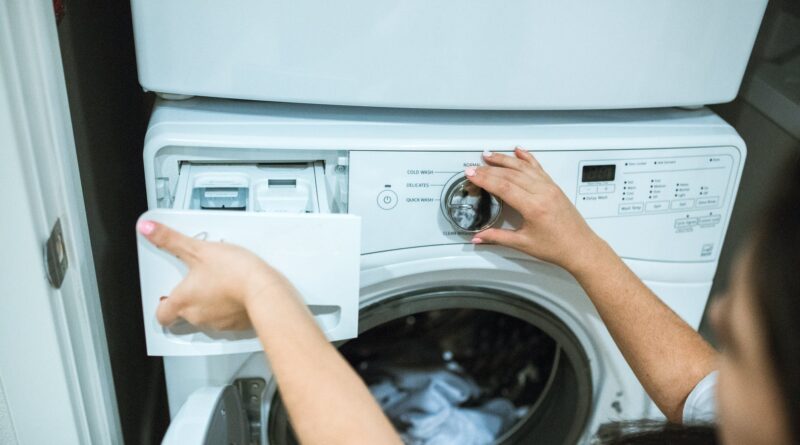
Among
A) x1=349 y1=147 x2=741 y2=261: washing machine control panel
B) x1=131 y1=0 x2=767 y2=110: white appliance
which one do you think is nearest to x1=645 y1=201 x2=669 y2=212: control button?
x1=349 y1=147 x2=741 y2=261: washing machine control panel

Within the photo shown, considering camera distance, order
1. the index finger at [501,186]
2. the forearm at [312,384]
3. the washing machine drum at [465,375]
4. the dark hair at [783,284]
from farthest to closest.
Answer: the washing machine drum at [465,375] → the index finger at [501,186] → the forearm at [312,384] → the dark hair at [783,284]

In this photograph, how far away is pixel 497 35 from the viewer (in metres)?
0.73

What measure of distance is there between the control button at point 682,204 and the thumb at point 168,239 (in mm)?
553

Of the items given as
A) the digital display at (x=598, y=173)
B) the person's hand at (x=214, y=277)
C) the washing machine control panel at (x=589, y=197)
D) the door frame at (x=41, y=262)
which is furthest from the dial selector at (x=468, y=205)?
the door frame at (x=41, y=262)

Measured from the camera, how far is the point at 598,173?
2.70 feet

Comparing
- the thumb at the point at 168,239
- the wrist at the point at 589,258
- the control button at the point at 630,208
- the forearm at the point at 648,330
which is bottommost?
the forearm at the point at 648,330

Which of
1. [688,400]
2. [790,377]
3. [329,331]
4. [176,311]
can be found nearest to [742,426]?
[790,377]

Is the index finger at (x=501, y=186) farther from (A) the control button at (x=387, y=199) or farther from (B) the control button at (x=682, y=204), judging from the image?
(B) the control button at (x=682, y=204)

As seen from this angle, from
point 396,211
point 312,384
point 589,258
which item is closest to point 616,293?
point 589,258

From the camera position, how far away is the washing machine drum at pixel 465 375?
1.11 m

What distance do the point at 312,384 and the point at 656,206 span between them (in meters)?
0.48

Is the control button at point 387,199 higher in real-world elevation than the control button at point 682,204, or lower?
higher

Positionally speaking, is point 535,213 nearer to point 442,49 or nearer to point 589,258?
point 589,258

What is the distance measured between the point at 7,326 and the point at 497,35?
1.70 feet
